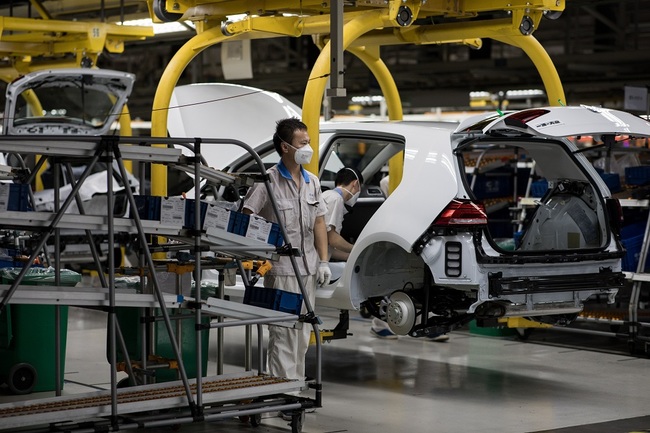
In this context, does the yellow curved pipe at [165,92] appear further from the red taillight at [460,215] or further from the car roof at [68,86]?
the red taillight at [460,215]

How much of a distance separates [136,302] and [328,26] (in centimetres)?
365

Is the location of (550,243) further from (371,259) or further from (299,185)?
(299,185)

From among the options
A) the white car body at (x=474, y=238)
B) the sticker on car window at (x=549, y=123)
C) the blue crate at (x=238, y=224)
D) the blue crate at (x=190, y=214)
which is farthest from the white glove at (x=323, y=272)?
the sticker on car window at (x=549, y=123)

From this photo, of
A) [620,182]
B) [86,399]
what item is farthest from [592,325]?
[86,399]

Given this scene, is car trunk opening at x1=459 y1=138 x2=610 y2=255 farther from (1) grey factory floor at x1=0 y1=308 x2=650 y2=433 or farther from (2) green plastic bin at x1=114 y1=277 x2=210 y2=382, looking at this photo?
(2) green plastic bin at x1=114 y1=277 x2=210 y2=382

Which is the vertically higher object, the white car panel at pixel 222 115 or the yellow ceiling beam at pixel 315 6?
the yellow ceiling beam at pixel 315 6

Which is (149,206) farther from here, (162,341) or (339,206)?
(339,206)

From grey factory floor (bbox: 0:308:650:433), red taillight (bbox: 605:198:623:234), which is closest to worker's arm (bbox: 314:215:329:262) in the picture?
grey factory floor (bbox: 0:308:650:433)

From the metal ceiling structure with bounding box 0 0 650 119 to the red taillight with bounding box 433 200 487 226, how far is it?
285 cm

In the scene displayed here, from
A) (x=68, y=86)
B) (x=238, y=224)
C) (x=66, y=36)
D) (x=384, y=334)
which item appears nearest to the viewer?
(x=238, y=224)

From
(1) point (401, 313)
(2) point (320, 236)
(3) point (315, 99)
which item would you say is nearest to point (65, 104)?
(3) point (315, 99)

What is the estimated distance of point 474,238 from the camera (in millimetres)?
6781

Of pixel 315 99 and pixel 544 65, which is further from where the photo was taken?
pixel 544 65

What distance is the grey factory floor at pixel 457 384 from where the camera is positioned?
6.49 m
